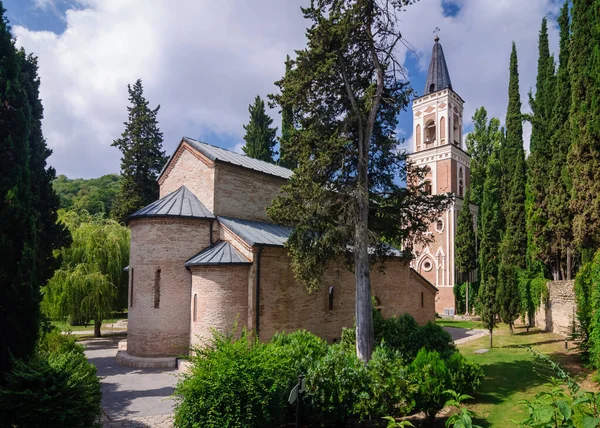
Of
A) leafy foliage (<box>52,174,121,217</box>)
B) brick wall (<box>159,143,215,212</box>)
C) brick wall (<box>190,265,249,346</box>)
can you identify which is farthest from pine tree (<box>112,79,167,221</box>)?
brick wall (<box>190,265,249,346</box>)

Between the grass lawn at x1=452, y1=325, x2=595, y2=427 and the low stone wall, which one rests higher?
the low stone wall

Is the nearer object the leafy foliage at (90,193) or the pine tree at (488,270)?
the pine tree at (488,270)

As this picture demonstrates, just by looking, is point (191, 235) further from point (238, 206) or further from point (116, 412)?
point (116, 412)

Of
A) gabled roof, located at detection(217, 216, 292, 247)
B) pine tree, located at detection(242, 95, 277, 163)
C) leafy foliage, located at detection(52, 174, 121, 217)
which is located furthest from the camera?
leafy foliage, located at detection(52, 174, 121, 217)

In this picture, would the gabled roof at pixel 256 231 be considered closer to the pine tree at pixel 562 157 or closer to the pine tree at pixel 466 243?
the pine tree at pixel 562 157

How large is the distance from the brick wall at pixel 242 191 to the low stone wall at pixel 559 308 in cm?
1448

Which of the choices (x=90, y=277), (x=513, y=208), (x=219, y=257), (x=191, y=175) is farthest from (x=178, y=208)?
(x=513, y=208)

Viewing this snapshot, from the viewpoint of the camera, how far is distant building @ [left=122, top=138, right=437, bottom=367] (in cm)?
1264

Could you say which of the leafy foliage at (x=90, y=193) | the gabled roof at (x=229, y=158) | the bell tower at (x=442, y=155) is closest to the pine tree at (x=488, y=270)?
the bell tower at (x=442, y=155)

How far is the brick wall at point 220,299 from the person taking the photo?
12398 millimetres

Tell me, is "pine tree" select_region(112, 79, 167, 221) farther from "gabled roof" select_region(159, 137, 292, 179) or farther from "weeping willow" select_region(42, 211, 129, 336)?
"gabled roof" select_region(159, 137, 292, 179)

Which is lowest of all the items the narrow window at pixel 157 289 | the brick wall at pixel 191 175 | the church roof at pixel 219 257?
the narrow window at pixel 157 289

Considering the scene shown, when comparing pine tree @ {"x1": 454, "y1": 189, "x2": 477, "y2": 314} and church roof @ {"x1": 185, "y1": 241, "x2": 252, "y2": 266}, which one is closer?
church roof @ {"x1": 185, "y1": 241, "x2": 252, "y2": 266}

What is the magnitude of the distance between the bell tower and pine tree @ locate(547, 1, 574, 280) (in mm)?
11122
